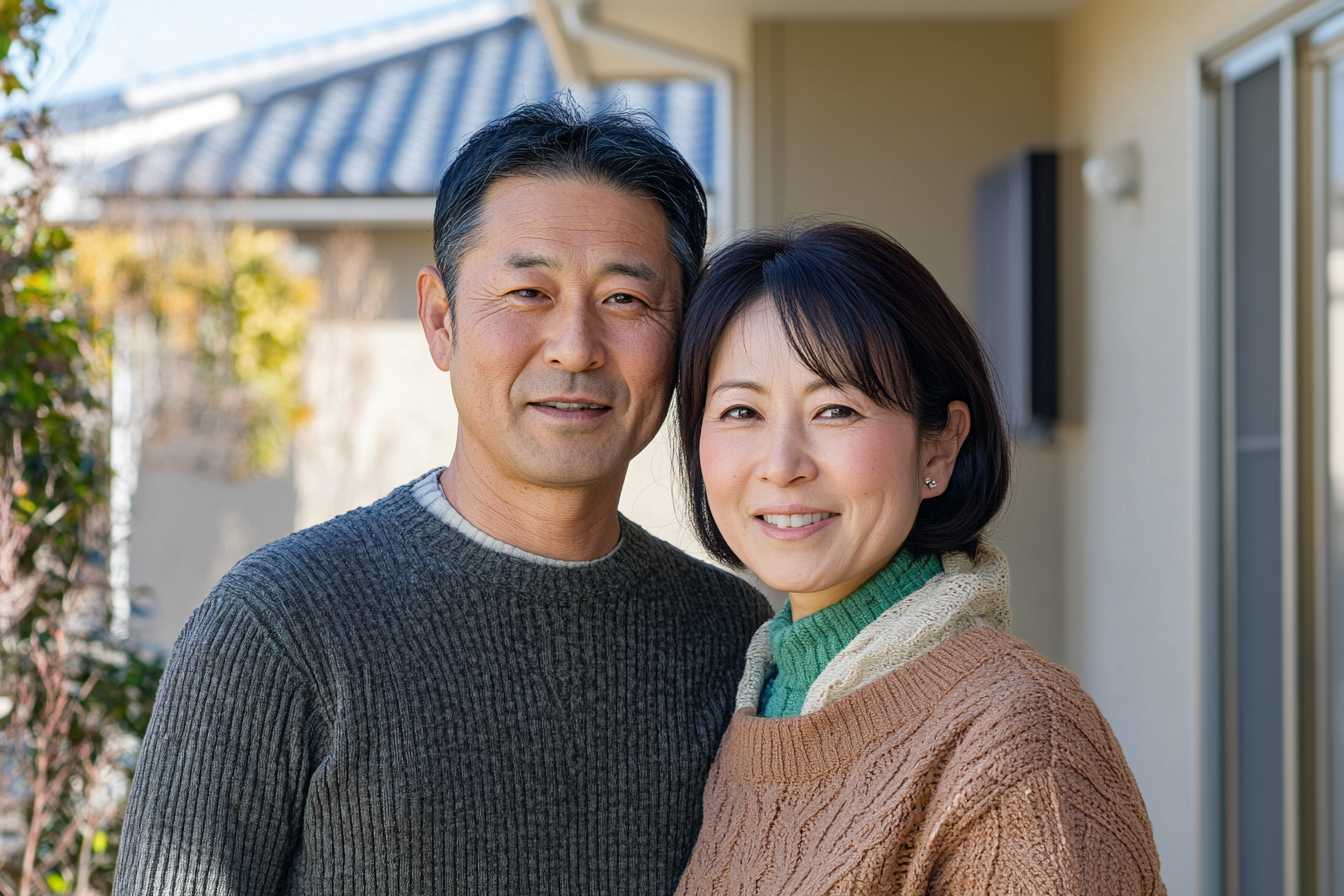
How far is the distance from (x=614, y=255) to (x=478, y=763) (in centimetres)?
70

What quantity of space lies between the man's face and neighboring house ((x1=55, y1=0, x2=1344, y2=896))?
76.6 inches

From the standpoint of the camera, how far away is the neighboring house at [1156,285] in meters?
3.16

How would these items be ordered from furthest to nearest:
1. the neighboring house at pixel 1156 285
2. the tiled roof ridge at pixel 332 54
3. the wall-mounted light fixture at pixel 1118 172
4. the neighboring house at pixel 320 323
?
1. the tiled roof ridge at pixel 332 54
2. the neighboring house at pixel 320 323
3. the wall-mounted light fixture at pixel 1118 172
4. the neighboring house at pixel 1156 285

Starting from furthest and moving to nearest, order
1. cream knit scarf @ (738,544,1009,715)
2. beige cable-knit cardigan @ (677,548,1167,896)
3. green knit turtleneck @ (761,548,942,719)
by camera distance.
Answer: green knit turtleneck @ (761,548,942,719)
cream knit scarf @ (738,544,1009,715)
beige cable-knit cardigan @ (677,548,1167,896)

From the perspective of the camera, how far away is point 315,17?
15938 millimetres

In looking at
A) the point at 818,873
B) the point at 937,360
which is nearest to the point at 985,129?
the point at 937,360

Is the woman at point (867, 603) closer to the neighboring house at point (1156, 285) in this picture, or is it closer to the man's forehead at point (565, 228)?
the man's forehead at point (565, 228)

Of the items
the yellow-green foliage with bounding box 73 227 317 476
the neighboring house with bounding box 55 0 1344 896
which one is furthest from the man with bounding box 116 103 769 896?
the yellow-green foliage with bounding box 73 227 317 476

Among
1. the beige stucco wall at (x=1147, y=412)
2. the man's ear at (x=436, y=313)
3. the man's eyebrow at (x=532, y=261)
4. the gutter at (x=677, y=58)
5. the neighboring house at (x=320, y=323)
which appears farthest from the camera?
the neighboring house at (x=320, y=323)

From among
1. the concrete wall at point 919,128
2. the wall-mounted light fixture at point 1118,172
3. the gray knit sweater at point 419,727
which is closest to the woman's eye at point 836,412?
the gray knit sweater at point 419,727

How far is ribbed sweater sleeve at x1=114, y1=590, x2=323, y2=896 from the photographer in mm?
1565

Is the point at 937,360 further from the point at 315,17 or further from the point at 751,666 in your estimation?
the point at 315,17

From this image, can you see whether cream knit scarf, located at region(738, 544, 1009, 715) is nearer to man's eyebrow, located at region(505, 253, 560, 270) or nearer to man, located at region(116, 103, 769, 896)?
man, located at region(116, 103, 769, 896)

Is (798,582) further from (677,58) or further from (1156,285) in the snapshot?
(677,58)
